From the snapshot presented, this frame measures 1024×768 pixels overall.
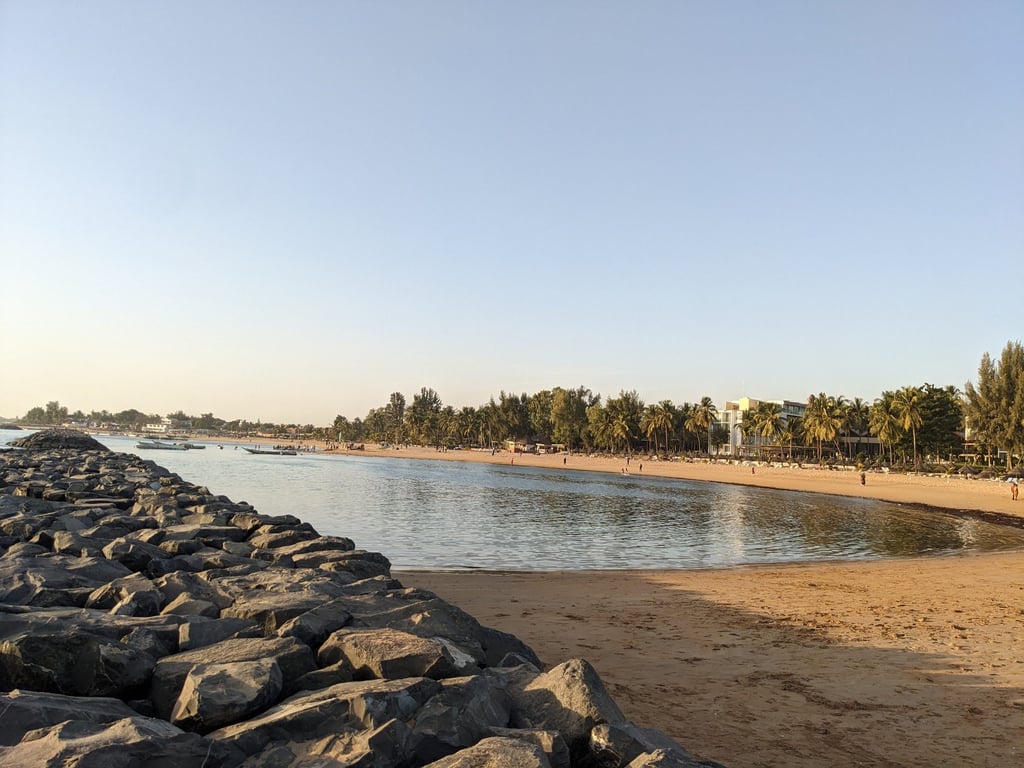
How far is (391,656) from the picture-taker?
145 inches

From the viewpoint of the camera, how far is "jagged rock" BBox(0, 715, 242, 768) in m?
2.58

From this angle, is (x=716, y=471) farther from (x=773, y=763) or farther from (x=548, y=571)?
(x=773, y=763)

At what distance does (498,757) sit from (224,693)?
1337 mm

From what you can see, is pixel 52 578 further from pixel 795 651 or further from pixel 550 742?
pixel 795 651

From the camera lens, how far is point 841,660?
7215 millimetres

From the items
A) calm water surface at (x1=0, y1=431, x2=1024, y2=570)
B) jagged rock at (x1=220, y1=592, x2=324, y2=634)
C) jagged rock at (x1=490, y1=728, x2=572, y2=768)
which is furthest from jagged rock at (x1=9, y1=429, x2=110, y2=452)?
jagged rock at (x1=490, y1=728, x2=572, y2=768)

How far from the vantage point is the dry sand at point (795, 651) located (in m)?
5.09

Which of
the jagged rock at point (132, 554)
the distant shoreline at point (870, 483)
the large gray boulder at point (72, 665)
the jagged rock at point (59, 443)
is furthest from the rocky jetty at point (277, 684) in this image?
the jagged rock at point (59, 443)

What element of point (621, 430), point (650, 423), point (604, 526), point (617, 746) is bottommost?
point (604, 526)

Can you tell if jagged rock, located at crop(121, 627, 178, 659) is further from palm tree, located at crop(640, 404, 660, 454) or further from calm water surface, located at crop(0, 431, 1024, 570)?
palm tree, located at crop(640, 404, 660, 454)

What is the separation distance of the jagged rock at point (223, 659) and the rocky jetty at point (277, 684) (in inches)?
0.4

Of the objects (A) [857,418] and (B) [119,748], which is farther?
(A) [857,418]

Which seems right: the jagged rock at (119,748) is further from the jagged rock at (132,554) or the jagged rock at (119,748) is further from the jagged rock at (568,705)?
the jagged rock at (132,554)

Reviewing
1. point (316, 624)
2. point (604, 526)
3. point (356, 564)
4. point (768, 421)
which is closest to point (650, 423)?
point (768, 421)
